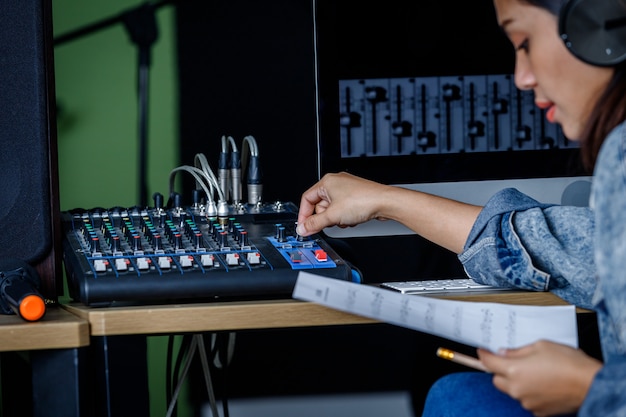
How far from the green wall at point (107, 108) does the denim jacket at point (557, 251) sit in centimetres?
82

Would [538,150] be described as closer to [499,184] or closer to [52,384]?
[499,184]

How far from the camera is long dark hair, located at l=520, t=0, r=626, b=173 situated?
101cm

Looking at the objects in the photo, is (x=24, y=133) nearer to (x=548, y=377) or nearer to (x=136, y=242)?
(x=136, y=242)

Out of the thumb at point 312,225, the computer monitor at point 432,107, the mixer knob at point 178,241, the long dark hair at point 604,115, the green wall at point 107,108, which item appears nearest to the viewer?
the long dark hair at point 604,115

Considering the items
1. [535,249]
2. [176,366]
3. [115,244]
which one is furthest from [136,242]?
[176,366]

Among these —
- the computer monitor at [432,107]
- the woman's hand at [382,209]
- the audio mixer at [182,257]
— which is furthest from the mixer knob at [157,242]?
the computer monitor at [432,107]

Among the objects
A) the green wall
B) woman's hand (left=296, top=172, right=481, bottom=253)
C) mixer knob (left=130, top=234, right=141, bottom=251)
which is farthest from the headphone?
the green wall

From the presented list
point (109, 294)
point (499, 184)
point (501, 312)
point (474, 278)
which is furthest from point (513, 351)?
point (499, 184)

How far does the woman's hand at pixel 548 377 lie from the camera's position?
0.93m

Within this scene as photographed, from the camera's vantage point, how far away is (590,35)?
3.32ft

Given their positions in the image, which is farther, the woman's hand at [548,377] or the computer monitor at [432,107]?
the computer monitor at [432,107]

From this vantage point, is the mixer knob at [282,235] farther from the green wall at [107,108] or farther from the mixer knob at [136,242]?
the green wall at [107,108]

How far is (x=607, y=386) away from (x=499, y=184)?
72 cm

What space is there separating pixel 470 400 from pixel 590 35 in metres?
0.45
